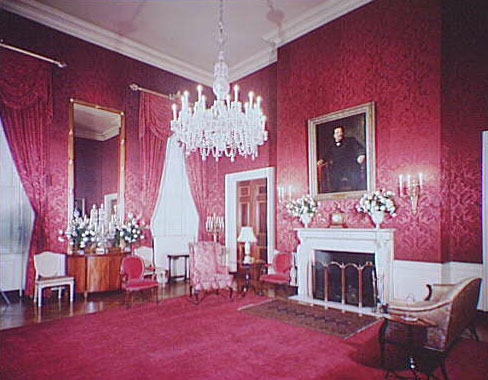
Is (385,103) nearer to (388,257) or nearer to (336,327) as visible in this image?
(388,257)

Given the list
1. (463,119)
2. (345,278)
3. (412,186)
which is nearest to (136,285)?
(345,278)

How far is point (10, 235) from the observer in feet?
20.2

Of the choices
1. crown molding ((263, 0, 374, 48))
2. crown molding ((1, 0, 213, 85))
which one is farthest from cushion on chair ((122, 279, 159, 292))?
crown molding ((263, 0, 374, 48))

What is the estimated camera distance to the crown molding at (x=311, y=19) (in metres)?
5.93

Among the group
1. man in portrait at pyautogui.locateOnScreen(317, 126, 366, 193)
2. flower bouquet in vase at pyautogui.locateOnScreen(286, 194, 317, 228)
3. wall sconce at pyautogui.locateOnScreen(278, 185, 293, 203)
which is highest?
man in portrait at pyautogui.locateOnScreen(317, 126, 366, 193)

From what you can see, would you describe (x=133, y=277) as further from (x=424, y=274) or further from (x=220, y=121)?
(x=424, y=274)

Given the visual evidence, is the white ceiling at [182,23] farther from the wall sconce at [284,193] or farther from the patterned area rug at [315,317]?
the patterned area rug at [315,317]

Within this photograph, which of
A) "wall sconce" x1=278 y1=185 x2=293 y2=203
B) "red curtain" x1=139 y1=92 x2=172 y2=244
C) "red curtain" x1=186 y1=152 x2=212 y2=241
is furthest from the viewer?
"red curtain" x1=186 y1=152 x2=212 y2=241

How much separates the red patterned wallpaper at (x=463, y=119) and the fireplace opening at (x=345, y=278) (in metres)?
1.21

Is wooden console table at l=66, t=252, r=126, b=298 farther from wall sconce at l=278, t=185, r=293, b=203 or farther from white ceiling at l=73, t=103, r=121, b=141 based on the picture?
wall sconce at l=278, t=185, r=293, b=203

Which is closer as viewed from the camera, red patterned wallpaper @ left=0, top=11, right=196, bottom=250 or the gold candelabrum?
red patterned wallpaper @ left=0, top=11, right=196, bottom=250

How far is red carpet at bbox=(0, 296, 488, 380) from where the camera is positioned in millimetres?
3152

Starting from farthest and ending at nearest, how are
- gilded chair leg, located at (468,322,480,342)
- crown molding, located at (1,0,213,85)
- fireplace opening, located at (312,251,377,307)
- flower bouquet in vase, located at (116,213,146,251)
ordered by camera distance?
flower bouquet in vase, located at (116,213,146,251) → crown molding, located at (1,0,213,85) → fireplace opening, located at (312,251,377,307) → gilded chair leg, located at (468,322,480,342)

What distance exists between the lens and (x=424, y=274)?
189 inches
